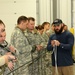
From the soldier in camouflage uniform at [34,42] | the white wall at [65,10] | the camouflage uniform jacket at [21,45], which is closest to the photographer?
the camouflage uniform jacket at [21,45]

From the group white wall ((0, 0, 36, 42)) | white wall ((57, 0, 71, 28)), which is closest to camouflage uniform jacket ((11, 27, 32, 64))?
white wall ((0, 0, 36, 42))

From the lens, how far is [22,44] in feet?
14.6

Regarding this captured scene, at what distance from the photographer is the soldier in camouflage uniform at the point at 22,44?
14.5ft

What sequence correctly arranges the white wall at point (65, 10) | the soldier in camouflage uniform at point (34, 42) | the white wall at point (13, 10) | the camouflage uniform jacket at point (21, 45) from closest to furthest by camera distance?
1. the camouflage uniform jacket at point (21, 45)
2. the soldier in camouflage uniform at point (34, 42)
3. the white wall at point (13, 10)
4. the white wall at point (65, 10)

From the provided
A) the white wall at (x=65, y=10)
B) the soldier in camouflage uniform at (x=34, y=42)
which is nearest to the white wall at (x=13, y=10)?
the white wall at (x=65, y=10)

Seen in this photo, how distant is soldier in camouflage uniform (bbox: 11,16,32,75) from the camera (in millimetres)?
4434

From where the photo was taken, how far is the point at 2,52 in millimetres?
2719

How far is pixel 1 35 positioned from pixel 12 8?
16.2 feet

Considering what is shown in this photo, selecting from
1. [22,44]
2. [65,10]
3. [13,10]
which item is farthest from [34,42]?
[65,10]

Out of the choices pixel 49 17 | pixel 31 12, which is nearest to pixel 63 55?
pixel 31 12

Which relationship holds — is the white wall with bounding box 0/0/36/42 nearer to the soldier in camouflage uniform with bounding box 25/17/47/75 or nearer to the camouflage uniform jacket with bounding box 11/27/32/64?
the soldier in camouflage uniform with bounding box 25/17/47/75

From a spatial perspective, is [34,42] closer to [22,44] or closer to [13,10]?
[22,44]

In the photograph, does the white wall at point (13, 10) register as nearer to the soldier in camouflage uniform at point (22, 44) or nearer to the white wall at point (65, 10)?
the white wall at point (65, 10)

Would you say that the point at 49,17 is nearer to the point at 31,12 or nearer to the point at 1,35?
the point at 31,12
